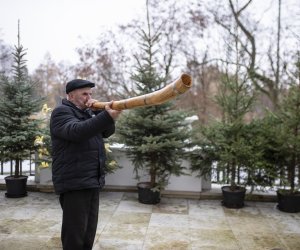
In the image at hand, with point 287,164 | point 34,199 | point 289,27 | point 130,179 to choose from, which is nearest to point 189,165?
point 130,179

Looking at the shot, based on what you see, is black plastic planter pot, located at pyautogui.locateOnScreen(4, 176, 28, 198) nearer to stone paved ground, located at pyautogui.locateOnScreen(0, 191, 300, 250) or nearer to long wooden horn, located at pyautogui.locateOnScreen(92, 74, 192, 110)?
stone paved ground, located at pyautogui.locateOnScreen(0, 191, 300, 250)

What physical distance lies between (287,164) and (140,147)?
2.90 meters

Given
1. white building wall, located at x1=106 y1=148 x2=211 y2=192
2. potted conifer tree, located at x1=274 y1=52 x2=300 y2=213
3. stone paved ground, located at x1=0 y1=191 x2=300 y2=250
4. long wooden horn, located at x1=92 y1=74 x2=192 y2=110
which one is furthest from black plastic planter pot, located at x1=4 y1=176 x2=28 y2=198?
potted conifer tree, located at x1=274 y1=52 x2=300 y2=213

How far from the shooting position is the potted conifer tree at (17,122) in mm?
6797

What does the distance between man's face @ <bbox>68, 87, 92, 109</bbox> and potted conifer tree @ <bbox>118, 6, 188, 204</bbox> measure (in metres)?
3.17

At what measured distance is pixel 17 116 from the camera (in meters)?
6.89

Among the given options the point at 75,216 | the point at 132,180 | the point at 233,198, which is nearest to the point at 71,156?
the point at 75,216

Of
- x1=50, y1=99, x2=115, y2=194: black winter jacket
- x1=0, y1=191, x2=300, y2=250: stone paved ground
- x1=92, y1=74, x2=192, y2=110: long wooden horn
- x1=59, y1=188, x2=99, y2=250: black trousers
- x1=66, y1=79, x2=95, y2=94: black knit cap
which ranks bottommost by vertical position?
x1=0, y1=191, x2=300, y2=250: stone paved ground

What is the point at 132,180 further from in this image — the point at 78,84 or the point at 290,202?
the point at 78,84

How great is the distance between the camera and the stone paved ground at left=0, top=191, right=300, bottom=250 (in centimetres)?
469

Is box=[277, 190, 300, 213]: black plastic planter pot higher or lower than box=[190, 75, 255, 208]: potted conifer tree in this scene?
lower

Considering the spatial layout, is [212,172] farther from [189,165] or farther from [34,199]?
[34,199]

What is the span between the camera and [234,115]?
6816 mm

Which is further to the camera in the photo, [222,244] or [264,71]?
[264,71]
